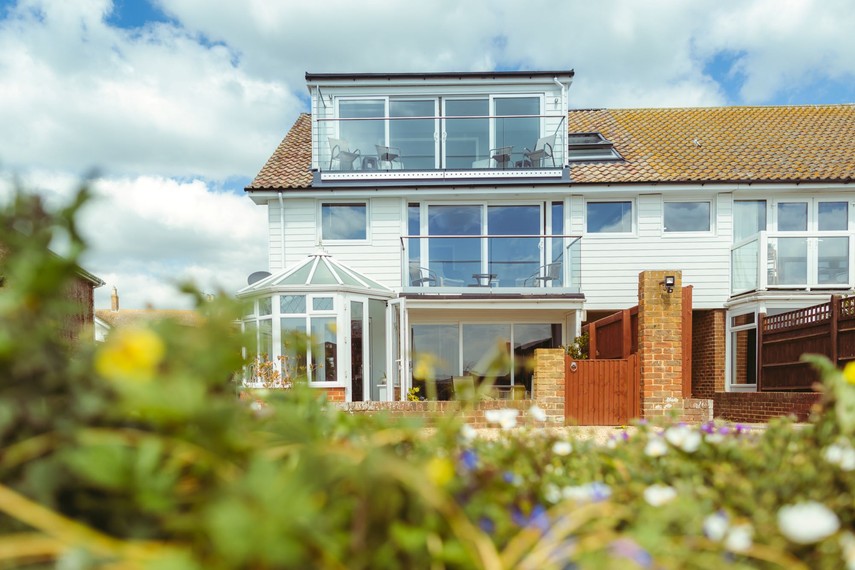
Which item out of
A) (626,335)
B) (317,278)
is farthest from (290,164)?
(626,335)

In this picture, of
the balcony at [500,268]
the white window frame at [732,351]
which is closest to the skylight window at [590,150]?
the balcony at [500,268]

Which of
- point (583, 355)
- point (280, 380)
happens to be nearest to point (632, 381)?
point (583, 355)

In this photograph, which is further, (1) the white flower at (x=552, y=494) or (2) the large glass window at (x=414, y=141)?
(2) the large glass window at (x=414, y=141)

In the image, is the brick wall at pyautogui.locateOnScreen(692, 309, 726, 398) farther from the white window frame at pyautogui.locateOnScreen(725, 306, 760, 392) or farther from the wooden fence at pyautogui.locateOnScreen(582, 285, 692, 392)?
the wooden fence at pyautogui.locateOnScreen(582, 285, 692, 392)

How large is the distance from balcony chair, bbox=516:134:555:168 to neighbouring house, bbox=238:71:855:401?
0.11 feet

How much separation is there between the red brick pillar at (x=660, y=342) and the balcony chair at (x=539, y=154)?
627 centimetres

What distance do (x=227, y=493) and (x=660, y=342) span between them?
28.0ft

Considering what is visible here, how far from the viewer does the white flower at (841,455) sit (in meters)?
1.05

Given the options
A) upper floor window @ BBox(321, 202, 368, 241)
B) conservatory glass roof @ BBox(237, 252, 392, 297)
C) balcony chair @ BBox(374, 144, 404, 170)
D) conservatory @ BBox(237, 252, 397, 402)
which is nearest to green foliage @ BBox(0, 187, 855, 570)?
conservatory @ BBox(237, 252, 397, 402)

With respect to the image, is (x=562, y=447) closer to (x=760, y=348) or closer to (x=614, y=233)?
(x=760, y=348)

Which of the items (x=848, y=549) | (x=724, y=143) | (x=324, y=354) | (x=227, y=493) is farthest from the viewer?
(x=724, y=143)

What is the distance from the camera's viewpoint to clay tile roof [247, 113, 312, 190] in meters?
13.5

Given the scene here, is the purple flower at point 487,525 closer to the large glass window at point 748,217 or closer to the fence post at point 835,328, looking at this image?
the fence post at point 835,328

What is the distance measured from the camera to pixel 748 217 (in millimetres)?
13531
